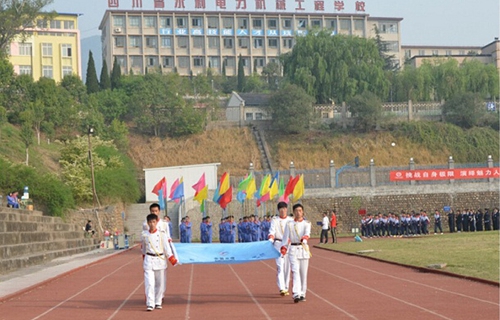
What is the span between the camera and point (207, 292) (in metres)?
19.5

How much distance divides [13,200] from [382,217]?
82.5ft

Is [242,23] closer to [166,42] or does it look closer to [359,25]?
[166,42]

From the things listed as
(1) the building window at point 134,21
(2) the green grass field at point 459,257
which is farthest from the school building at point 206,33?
(2) the green grass field at point 459,257

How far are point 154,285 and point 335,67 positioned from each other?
76351 millimetres

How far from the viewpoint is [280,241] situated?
18328mm

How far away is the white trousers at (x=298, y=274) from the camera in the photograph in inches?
657

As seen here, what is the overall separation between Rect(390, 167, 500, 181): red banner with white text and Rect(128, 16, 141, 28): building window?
57719mm

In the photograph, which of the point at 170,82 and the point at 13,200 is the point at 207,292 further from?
the point at 170,82

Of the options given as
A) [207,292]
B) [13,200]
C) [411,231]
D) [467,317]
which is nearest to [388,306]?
[467,317]

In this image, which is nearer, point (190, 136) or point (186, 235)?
point (186, 235)

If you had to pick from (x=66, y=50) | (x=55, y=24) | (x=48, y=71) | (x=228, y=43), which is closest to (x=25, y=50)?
(x=48, y=71)

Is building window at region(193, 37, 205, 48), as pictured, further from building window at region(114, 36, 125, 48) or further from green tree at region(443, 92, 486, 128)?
green tree at region(443, 92, 486, 128)

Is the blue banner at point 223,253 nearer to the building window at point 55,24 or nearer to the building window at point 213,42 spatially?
the building window at point 55,24

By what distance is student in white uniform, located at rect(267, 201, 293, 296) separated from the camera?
17922mm
